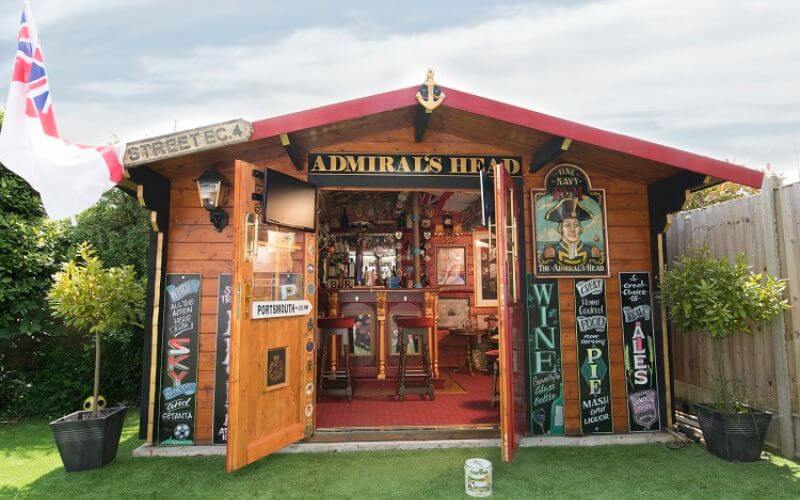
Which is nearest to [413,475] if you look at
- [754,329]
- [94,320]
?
[94,320]

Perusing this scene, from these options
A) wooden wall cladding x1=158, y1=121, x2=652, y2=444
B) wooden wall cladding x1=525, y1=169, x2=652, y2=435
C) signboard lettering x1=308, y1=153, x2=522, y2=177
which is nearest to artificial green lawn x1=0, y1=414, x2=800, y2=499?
wooden wall cladding x1=525, y1=169, x2=652, y2=435

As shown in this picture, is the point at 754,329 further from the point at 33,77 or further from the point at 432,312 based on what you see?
the point at 33,77

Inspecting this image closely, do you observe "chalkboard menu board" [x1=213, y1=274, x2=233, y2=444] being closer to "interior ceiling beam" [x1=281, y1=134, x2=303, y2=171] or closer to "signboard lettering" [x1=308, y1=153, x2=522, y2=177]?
"interior ceiling beam" [x1=281, y1=134, x2=303, y2=171]

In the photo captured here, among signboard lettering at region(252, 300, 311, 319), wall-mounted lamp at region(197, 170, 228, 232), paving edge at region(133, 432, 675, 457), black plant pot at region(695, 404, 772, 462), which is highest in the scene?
wall-mounted lamp at region(197, 170, 228, 232)

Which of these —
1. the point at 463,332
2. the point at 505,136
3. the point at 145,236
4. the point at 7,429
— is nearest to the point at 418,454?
the point at 505,136

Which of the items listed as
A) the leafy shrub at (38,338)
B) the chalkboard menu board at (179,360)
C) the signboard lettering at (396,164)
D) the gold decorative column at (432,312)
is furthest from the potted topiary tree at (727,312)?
the leafy shrub at (38,338)

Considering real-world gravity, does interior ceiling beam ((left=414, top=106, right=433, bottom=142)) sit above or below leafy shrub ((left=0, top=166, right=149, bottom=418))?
above

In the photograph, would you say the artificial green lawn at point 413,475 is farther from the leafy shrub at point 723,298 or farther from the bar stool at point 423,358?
the bar stool at point 423,358

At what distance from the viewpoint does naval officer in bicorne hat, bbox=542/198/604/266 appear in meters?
4.54

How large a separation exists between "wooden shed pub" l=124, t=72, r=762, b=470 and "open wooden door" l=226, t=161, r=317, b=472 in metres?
0.02

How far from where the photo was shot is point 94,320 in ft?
13.4

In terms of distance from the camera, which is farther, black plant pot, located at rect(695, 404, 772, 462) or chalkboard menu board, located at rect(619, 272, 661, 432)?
chalkboard menu board, located at rect(619, 272, 661, 432)

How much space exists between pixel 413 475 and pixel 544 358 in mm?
1723

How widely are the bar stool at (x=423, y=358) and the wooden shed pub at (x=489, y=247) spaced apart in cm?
65
